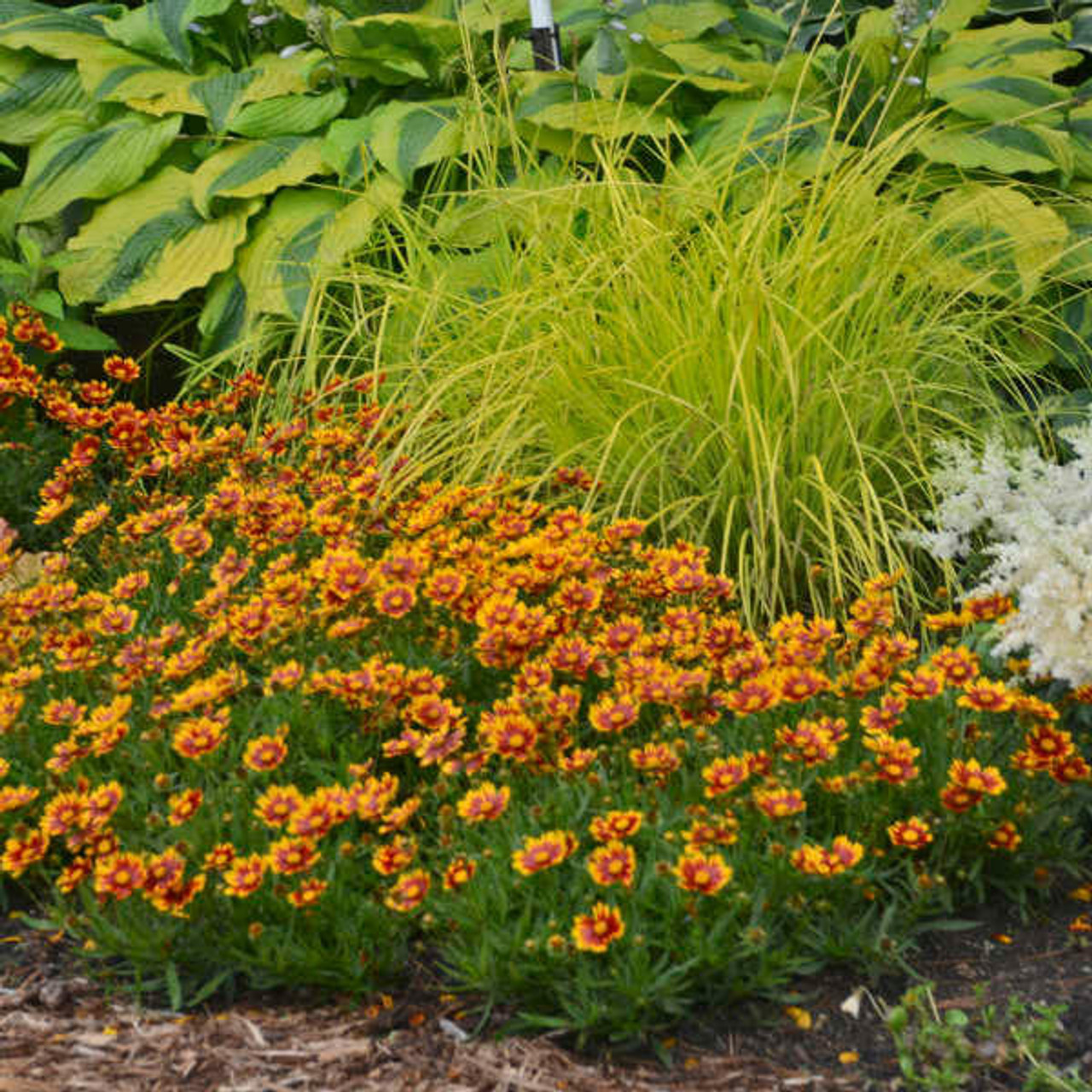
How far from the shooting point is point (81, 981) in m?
1.92

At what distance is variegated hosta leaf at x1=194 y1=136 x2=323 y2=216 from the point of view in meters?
3.90

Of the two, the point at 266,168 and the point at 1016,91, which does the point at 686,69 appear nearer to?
the point at 1016,91

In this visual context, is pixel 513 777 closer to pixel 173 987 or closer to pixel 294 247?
pixel 173 987

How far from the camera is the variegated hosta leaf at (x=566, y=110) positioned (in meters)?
3.58

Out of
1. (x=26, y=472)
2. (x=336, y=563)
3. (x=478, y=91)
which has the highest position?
(x=478, y=91)

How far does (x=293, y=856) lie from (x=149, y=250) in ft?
8.83

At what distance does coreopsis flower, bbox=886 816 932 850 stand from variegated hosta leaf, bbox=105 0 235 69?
3.51 meters

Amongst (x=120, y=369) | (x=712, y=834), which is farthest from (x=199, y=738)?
(x=120, y=369)

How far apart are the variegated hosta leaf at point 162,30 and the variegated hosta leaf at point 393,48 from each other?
450 millimetres

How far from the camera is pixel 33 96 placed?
4348 mm

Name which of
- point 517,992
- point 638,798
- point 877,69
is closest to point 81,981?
point 517,992

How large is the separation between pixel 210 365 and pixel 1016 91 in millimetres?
2221

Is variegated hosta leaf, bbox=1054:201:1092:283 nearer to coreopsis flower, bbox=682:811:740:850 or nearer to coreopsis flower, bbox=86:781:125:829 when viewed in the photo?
coreopsis flower, bbox=682:811:740:850

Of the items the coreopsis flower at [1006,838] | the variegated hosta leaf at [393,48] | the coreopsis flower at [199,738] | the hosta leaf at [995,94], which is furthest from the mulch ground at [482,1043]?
the variegated hosta leaf at [393,48]
